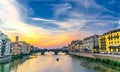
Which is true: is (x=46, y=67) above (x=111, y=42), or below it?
below

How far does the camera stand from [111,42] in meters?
96.8

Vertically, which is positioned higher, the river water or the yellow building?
the yellow building

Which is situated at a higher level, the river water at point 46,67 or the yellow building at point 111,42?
the yellow building at point 111,42

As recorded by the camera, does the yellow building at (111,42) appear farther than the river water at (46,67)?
Yes

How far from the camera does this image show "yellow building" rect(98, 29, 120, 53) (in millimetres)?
89300

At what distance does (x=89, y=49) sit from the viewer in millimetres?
146375

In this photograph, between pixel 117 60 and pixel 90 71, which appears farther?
pixel 117 60

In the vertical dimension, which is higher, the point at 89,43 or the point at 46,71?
the point at 89,43

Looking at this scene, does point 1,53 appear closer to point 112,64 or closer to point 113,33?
point 113,33

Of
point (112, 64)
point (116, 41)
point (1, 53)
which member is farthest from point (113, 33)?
point (1, 53)

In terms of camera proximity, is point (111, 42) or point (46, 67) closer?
point (46, 67)

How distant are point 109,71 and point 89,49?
3597 inches

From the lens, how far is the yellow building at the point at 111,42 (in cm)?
8930

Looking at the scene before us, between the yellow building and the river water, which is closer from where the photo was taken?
the river water
